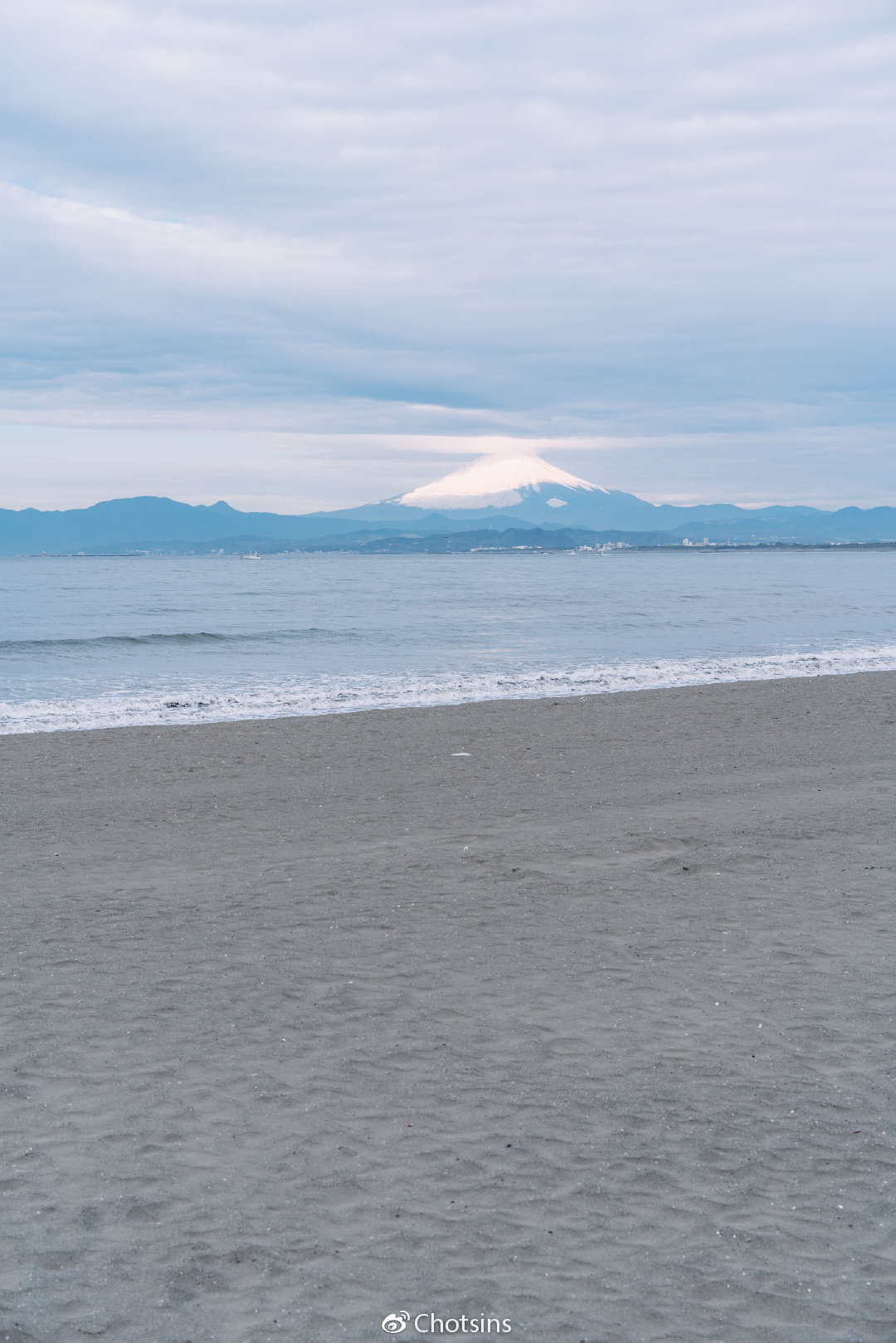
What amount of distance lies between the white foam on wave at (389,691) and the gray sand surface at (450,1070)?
19.5 feet

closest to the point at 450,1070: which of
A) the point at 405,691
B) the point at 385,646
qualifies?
the point at 405,691

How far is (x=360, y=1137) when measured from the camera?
378 centimetres

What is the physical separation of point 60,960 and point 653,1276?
148 inches

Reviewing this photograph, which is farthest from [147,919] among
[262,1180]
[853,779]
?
[853,779]

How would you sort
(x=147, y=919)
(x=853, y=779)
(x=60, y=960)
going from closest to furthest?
(x=60, y=960) → (x=147, y=919) → (x=853, y=779)

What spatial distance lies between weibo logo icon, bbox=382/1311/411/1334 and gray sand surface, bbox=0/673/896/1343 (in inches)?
1.1

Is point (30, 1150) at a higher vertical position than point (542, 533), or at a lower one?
lower

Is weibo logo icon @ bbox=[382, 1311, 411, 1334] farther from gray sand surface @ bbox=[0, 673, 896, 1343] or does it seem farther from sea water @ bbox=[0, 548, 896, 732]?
sea water @ bbox=[0, 548, 896, 732]

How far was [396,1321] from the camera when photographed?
114 inches

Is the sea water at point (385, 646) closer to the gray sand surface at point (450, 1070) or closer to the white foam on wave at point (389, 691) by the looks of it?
the white foam on wave at point (389, 691)

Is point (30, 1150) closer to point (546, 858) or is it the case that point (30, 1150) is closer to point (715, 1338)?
point (715, 1338)

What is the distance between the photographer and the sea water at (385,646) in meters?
17.1

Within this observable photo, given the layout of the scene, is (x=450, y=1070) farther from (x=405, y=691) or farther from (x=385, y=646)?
(x=385, y=646)

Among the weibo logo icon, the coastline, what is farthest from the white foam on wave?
the weibo logo icon
